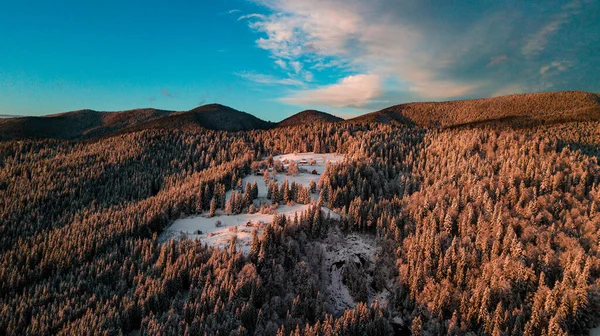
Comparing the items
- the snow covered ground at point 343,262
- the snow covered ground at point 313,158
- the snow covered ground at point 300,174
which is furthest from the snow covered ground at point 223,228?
the snow covered ground at point 313,158

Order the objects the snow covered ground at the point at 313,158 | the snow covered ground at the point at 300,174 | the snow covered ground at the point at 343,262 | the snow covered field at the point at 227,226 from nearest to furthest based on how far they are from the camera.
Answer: the snow covered ground at the point at 343,262, the snow covered field at the point at 227,226, the snow covered ground at the point at 300,174, the snow covered ground at the point at 313,158

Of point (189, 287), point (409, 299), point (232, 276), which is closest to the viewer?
point (232, 276)

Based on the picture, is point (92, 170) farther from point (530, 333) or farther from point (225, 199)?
point (530, 333)

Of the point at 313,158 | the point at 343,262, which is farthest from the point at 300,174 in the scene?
the point at 343,262

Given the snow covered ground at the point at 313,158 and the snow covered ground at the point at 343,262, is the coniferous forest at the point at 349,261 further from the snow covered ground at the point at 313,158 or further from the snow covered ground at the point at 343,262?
the snow covered ground at the point at 313,158

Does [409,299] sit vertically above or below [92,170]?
below

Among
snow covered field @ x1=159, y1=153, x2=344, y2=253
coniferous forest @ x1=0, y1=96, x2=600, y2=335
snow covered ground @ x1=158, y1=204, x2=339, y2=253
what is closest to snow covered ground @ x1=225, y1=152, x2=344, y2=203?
snow covered field @ x1=159, y1=153, x2=344, y2=253

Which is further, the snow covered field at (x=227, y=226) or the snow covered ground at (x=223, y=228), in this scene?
the snow covered field at (x=227, y=226)

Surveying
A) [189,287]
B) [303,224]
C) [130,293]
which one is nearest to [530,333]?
[303,224]
